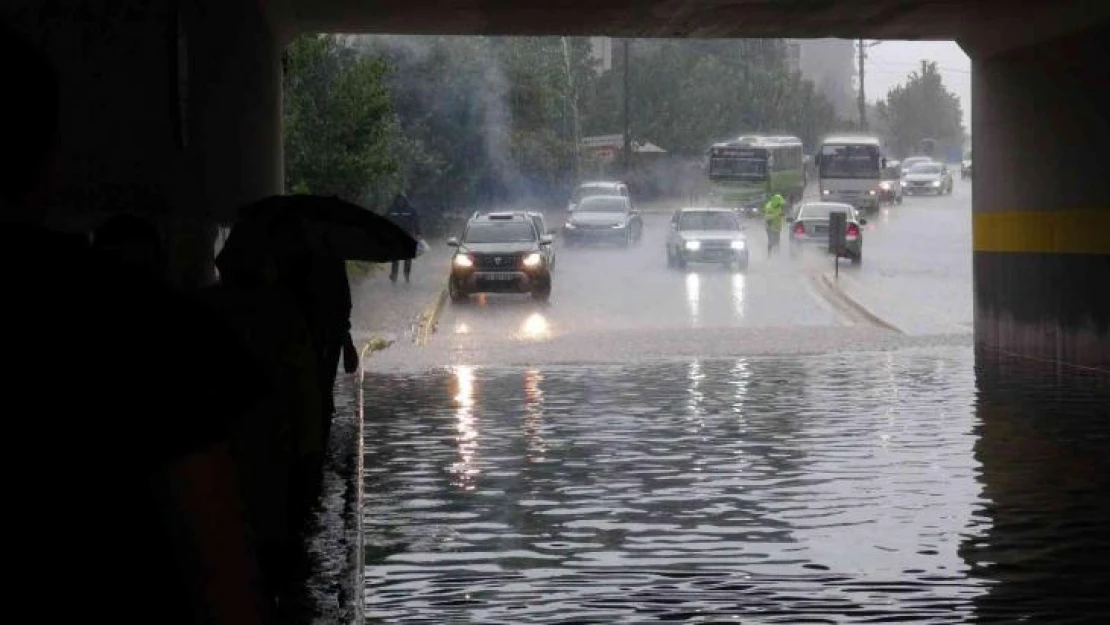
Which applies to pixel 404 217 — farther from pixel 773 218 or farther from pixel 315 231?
pixel 315 231

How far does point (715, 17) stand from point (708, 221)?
2762cm

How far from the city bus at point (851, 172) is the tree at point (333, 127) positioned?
134 feet

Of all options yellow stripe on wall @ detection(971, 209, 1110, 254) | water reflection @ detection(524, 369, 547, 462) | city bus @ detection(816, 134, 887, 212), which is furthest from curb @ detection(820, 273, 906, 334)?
city bus @ detection(816, 134, 887, 212)

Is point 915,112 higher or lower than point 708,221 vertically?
higher

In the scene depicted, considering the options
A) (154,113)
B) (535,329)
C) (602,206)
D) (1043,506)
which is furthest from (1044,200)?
(602,206)

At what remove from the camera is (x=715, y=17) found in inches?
958

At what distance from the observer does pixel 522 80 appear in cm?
7138

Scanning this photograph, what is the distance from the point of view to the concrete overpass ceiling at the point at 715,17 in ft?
75.3

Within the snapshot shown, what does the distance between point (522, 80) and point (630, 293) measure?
2930 cm

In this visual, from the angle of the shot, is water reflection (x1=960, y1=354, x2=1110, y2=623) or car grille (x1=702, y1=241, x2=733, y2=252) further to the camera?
car grille (x1=702, y1=241, x2=733, y2=252)

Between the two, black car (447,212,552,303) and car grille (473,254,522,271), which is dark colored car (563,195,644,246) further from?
car grille (473,254,522,271)

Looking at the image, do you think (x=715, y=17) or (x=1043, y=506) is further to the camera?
(x=715, y=17)

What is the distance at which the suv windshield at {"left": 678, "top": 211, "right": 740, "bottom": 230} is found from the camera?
51625mm

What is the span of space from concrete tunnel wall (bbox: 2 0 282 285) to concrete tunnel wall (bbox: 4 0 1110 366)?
0.05 feet
